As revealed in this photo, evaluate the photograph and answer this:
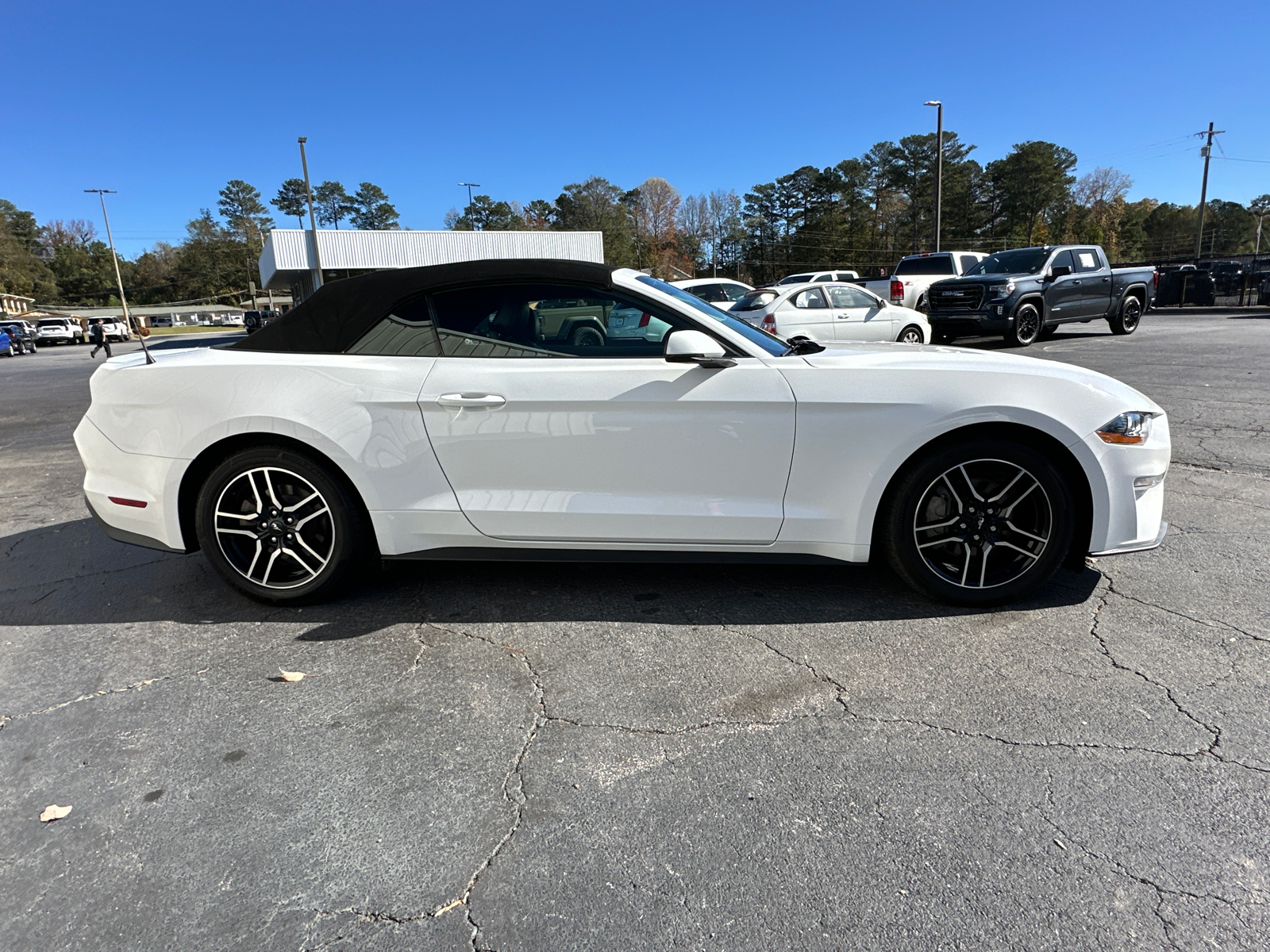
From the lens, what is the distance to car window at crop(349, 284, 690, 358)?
3.36 meters

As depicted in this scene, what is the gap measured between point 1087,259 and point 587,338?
15.8m

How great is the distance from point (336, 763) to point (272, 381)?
1787 millimetres

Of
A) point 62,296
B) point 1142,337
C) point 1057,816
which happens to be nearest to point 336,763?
point 1057,816

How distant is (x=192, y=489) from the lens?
357 centimetres

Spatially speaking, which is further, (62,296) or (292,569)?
(62,296)

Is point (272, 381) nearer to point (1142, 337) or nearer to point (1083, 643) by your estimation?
point (1083, 643)

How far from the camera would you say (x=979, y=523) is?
10.8 ft

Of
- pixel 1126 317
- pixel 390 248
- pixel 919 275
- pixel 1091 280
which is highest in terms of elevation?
pixel 390 248

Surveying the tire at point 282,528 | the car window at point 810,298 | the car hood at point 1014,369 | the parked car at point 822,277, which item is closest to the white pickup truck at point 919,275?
the car window at point 810,298

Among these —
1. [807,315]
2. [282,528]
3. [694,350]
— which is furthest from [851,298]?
[282,528]

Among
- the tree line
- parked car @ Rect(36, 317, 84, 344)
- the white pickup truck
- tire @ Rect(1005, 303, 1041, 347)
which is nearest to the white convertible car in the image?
tire @ Rect(1005, 303, 1041, 347)

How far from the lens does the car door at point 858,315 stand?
13.8 metres

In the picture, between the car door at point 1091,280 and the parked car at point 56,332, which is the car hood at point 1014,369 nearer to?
the car door at point 1091,280

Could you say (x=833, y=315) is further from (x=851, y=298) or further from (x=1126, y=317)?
(x=1126, y=317)
